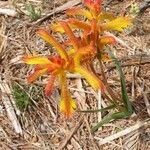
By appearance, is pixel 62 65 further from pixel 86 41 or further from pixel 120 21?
pixel 120 21

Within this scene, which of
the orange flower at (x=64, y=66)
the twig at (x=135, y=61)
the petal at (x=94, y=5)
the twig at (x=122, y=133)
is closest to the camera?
the orange flower at (x=64, y=66)

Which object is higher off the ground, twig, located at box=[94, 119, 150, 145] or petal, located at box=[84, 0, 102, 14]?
petal, located at box=[84, 0, 102, 14]

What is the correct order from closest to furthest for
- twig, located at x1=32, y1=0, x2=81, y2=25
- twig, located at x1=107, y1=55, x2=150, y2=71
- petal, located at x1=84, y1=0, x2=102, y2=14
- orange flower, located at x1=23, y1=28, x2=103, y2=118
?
orange flower, located at x1=23, y1=28, x2=103, y2=118 < petal, located at x1=84, y1=0, x2=102, y2=14 < twig, located at x1=107, y1=55, x2=150, y2=71 < twig, located at x1=32, y1=0, x2=81, y2=25

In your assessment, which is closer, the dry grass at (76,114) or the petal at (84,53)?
the petal at (84,53)

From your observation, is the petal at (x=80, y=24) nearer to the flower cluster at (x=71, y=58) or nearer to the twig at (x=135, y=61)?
Answer: the flower cluster at (x=71, y=58)

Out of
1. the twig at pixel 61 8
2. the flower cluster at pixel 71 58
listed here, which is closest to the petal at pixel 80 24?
the flower cluster at pixel 71 58

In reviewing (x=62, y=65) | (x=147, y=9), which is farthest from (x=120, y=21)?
(x=147, y=9)

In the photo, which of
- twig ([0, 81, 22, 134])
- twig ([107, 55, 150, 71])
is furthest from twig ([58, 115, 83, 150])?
twig ([107, 55, 150, 71])

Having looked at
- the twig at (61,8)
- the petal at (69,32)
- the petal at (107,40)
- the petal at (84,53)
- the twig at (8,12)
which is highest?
the twig at (8,12)

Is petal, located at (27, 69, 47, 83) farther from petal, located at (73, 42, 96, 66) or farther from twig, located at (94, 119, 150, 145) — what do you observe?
twig, located at (94, 119, 150, 145)
